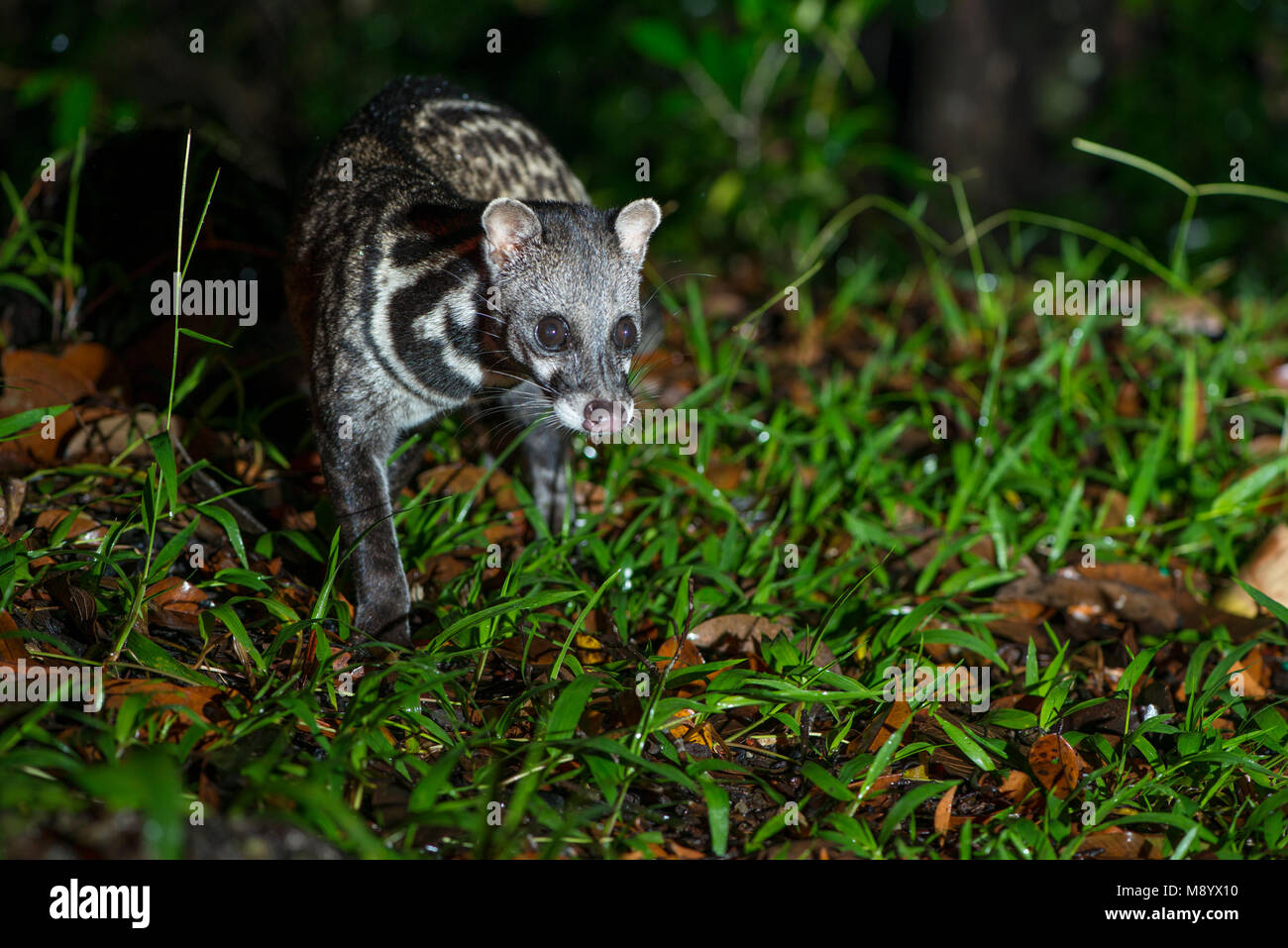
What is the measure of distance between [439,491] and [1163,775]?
279 centimetres

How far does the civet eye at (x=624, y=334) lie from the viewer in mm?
3809

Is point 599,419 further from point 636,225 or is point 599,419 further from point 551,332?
point 636,225

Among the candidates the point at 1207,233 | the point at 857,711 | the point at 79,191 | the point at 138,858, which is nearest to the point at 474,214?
the point at 857,711

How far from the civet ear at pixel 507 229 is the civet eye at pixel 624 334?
404 mm

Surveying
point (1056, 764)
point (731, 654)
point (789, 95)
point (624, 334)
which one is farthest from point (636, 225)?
point (789, 95)

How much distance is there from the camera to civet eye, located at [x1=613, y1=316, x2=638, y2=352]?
3809mm

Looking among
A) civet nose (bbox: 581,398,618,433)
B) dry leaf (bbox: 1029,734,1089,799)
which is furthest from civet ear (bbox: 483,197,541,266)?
dry leaf (bbox: 1029,734,1089,799)

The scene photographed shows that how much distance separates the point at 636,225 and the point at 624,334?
1.36 feet

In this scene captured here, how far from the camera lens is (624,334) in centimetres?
386

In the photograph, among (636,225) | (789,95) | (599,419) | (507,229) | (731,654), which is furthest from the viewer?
(789,95)

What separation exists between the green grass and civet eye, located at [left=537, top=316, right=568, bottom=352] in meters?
0.71

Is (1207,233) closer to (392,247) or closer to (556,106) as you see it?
(556,106)

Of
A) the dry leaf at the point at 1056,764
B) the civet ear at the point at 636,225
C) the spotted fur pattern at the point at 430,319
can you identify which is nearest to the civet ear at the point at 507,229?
the spotted fur pattern at the point at 430,319

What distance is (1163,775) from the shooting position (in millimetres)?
3127
